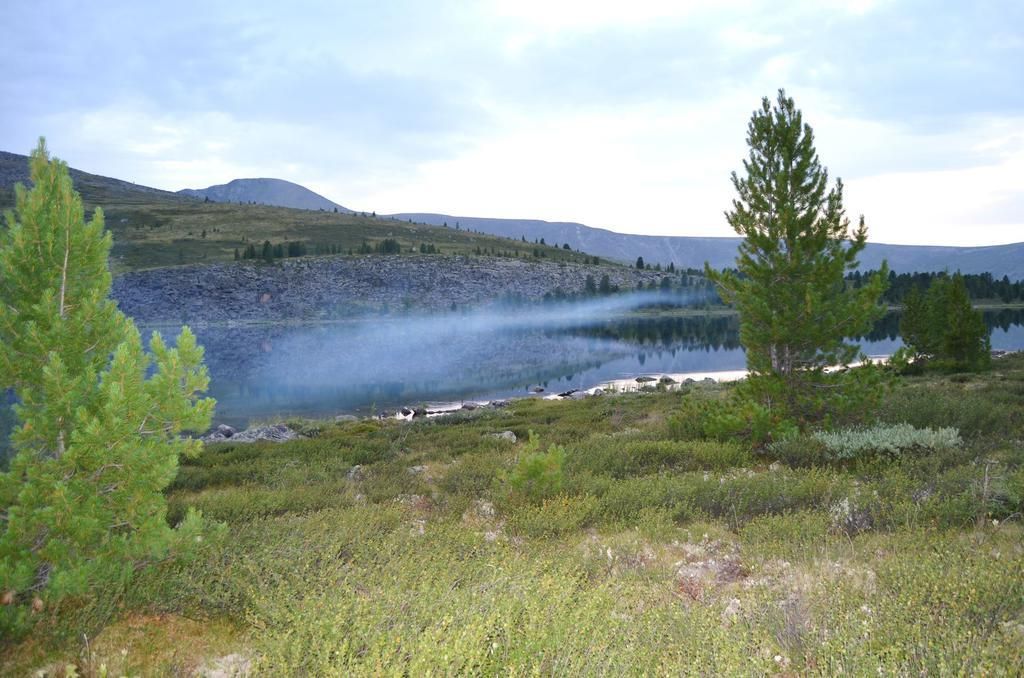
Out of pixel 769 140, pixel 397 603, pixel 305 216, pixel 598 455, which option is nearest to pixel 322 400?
pixel 598 455

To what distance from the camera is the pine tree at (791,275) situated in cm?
1177

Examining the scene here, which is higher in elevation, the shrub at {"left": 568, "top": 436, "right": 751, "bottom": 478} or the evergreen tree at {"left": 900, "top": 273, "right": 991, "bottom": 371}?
the evergreen tree at {"left": 900, "top": 273, "right": 991, "bottom": 371}

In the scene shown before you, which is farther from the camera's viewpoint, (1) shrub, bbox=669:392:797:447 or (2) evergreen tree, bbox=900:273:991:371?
(2) evergreen tree, bbox=900:273:991:371

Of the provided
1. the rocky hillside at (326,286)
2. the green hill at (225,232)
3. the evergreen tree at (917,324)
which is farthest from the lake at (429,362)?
the green hill at (225,232)

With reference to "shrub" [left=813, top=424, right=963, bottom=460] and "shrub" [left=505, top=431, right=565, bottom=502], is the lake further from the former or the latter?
"shrub" [left=813, top=424, right=963, bottom=460]

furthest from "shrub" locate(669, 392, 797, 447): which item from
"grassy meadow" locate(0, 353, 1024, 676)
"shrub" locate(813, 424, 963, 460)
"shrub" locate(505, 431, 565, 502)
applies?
"shrub" locate(505, 431, 565, 502)

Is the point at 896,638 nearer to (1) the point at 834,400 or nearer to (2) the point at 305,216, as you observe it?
(1) the point at 834,400

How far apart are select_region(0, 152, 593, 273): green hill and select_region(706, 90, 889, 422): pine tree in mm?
126746

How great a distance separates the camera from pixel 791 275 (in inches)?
483

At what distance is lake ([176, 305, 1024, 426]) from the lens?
33031 mm

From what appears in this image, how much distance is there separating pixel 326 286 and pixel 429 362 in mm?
70296

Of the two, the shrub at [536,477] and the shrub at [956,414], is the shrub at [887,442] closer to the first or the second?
the shrub at [956,414]

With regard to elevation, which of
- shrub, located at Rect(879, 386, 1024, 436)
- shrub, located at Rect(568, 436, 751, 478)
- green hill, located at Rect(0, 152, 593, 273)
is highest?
green hill, located at Rect(0, 152, 593, 273)

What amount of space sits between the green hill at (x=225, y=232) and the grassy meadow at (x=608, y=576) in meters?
127
